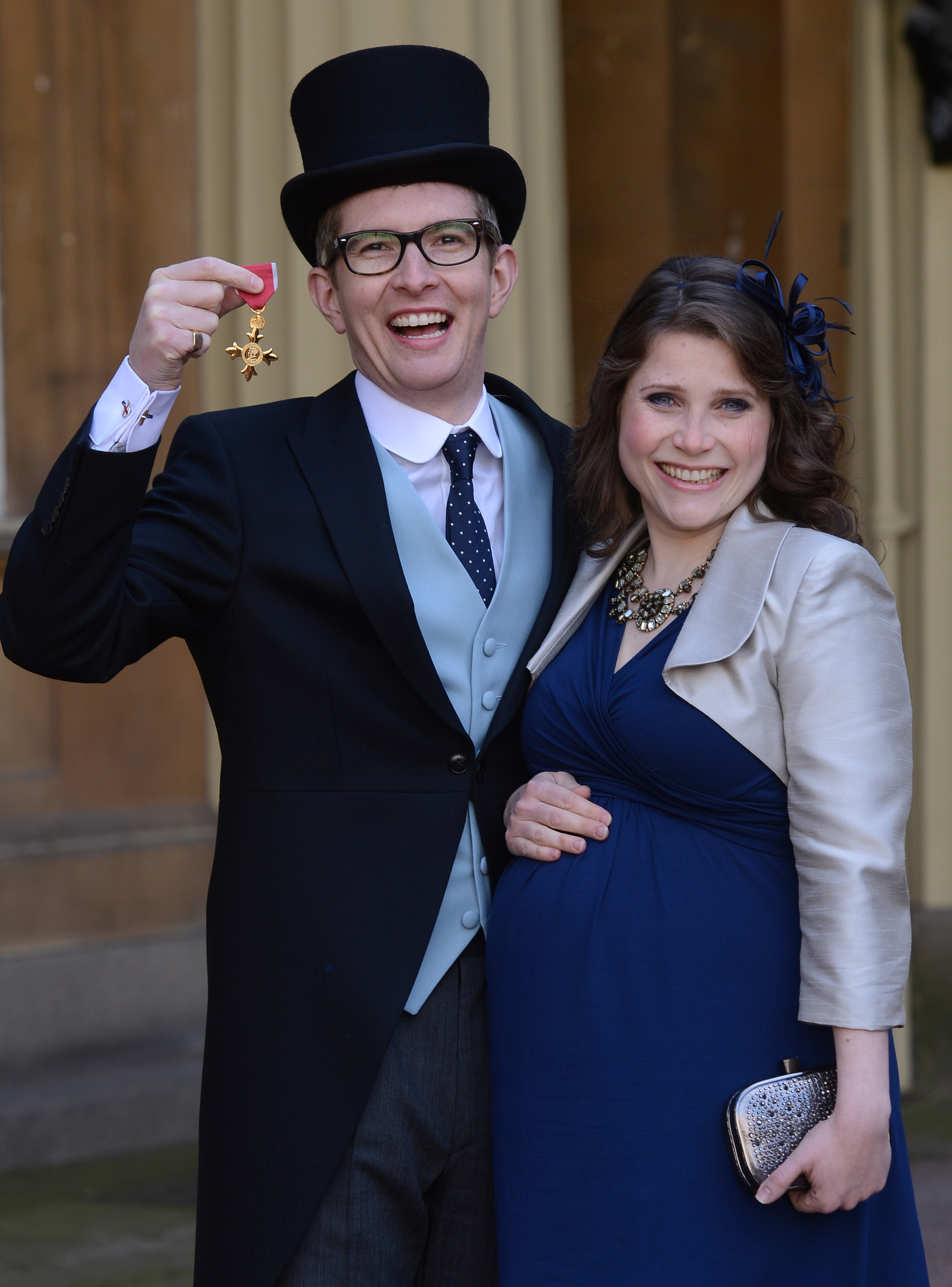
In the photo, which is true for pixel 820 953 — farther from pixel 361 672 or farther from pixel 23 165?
pixel 23 165

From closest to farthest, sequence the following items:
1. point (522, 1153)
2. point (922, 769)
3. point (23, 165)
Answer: point (522, 1153) → point (23, 165) → point (922, 769)

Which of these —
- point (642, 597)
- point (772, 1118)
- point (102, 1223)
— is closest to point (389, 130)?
point (642, 597)

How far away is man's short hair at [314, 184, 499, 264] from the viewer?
2.10m

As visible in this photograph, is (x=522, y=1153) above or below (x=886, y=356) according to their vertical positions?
below

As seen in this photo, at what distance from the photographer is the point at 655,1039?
6.02ft

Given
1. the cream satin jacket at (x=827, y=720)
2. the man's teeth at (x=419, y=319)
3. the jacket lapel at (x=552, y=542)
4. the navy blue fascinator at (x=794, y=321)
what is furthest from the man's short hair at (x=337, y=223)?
the cream satin jacket at (x=827, y=720)

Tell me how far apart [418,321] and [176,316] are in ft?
1.48

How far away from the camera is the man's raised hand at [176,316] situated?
171cm

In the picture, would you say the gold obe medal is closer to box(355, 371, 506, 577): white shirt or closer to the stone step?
box(355, 371, 506, 577): white shirt

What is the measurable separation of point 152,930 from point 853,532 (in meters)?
2.90

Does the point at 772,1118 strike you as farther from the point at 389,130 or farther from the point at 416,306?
the point at 389,130

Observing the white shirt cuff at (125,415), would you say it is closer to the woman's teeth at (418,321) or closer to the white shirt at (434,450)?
the white shirt at (434,450)

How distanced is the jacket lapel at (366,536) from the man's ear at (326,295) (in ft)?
0.61

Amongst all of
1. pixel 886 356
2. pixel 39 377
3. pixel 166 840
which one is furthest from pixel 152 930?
pixel 886 356
